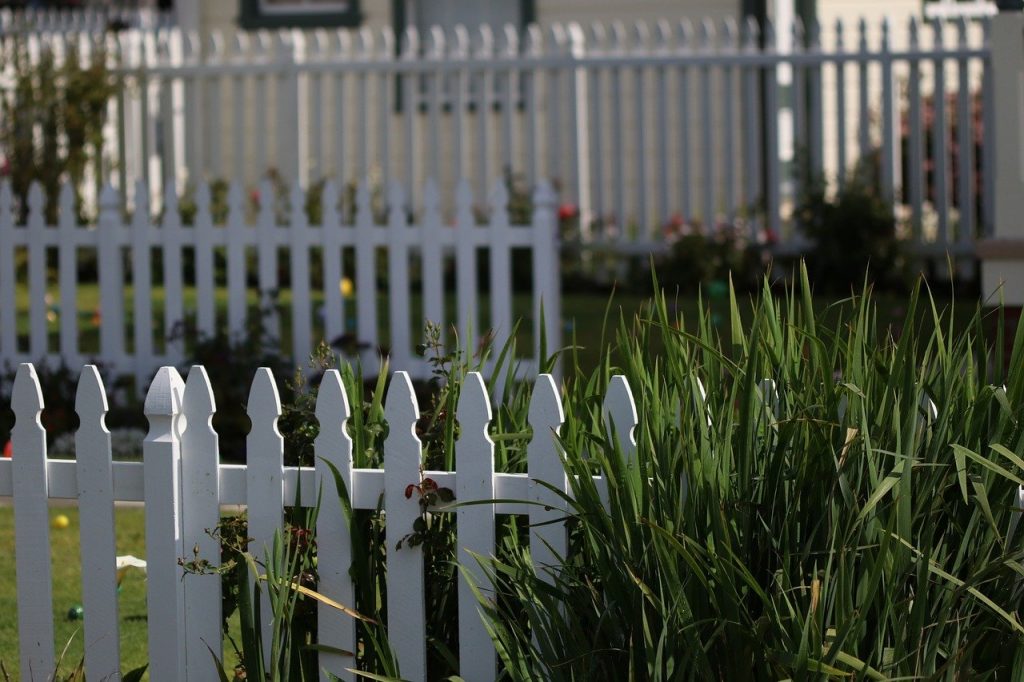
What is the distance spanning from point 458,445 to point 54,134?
813cm

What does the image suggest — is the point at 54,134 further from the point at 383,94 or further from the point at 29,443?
the point at 29,443

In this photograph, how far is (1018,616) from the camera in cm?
272

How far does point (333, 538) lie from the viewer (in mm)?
3076

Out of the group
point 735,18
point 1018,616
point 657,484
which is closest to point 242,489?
point 657,484

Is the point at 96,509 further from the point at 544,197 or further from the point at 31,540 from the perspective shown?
the point at 544,197

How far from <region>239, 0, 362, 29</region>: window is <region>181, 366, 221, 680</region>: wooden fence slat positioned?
11196mm

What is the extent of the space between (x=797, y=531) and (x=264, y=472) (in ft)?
3.71

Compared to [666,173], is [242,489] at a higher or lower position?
lower

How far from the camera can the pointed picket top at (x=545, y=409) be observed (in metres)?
2.88

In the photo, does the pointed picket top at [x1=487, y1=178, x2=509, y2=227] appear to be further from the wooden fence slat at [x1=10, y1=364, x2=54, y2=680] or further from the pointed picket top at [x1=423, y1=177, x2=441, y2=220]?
the wooden fence slat at [x1=10, y1=364, x2=54, y2=680]

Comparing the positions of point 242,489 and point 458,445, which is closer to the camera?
point 458,445

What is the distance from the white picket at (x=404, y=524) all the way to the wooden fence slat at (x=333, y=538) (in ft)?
0.30

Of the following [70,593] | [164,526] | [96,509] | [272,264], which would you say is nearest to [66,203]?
[272,264]

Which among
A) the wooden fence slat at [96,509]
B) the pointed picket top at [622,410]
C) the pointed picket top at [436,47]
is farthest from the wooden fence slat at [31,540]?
the pointed picket top at [436,47]
